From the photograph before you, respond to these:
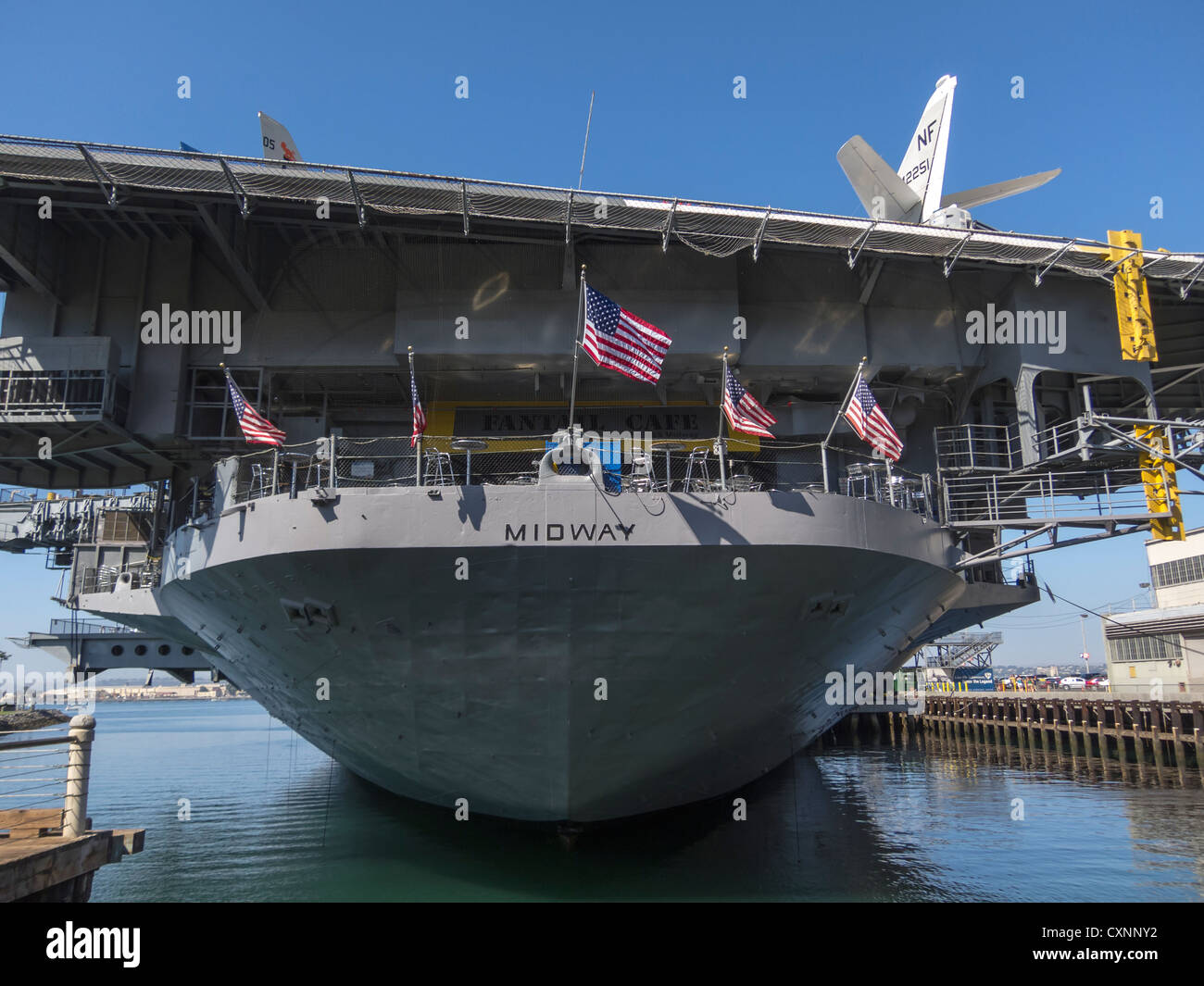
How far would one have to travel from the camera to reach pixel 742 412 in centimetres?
1014

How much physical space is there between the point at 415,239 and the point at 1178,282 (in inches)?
470

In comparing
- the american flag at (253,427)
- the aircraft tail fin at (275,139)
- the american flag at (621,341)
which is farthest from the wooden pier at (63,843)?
the aircraft tail fin at (275,139)

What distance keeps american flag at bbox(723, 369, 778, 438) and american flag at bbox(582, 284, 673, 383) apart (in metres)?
0.87

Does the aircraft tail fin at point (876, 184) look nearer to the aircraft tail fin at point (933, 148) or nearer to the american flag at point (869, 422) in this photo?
the aircraft tail fin at point (933, 148)

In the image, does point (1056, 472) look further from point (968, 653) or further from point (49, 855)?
point (968, 653)

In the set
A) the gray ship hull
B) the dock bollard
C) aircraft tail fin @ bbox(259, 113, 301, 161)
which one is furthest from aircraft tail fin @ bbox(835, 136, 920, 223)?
the dock bollard

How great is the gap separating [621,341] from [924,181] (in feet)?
32.1

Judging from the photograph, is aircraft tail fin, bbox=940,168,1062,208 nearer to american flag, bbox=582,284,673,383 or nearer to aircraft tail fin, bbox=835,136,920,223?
aircraft tail fin, bbox=835,136,920,223

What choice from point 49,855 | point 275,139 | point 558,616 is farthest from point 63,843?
point 275,139
